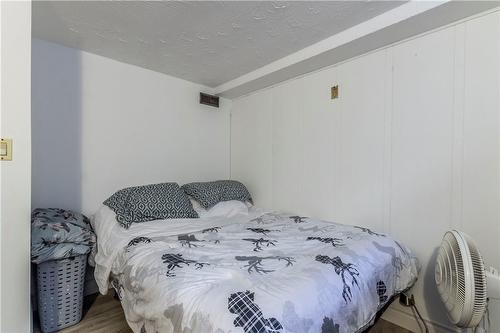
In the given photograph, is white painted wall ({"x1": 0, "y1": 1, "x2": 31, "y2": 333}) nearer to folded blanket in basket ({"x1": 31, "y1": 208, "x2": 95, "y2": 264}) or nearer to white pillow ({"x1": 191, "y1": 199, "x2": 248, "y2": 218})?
folded blanket in basket ({"x1": 31, "y1": 208, "x2": 95, "y2": 264})

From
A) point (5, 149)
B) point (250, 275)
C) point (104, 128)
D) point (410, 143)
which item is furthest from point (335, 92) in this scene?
point (5, 149)

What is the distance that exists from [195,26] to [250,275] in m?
1.74

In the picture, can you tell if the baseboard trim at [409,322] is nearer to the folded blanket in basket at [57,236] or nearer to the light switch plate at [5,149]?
the folded blanket in basket at [57,236]

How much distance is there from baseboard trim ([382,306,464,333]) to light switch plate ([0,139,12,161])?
2.61 m

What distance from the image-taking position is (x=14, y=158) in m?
1.18

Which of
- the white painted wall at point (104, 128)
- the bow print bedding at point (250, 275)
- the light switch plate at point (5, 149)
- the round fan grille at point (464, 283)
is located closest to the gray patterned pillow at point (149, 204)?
the bow print bedding at point (250, 275)

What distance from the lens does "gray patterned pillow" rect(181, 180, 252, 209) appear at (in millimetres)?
2533

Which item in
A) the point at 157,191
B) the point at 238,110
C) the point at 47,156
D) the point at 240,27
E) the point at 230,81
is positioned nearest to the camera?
the point at 240,27

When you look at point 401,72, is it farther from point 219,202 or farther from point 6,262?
point 6,262

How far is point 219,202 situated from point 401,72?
1.97 metres

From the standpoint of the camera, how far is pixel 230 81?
9.72 feet

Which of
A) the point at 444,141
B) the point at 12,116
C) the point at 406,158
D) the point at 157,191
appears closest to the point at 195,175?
the point at 157,191

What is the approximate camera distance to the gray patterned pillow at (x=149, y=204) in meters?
2.01

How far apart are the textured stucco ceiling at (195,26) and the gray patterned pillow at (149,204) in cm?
126
